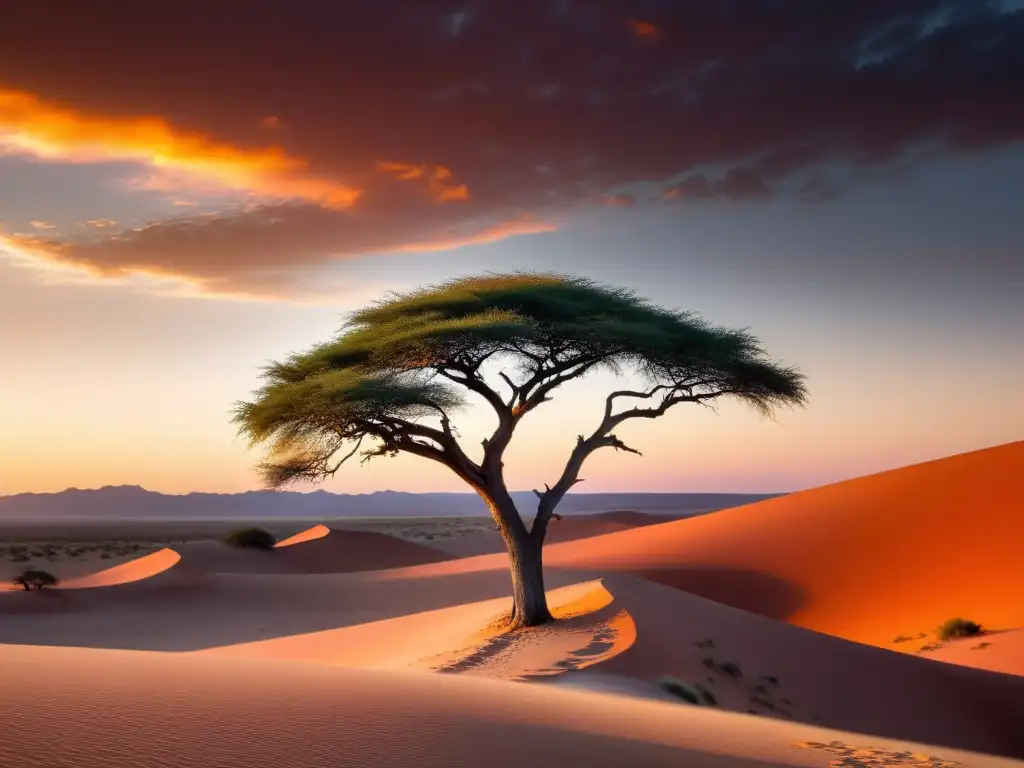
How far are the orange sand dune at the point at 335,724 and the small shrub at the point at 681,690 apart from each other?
329 centimetres

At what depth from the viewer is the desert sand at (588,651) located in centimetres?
629

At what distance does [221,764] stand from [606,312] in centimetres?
1524

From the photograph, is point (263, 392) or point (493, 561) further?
point (493, 561)

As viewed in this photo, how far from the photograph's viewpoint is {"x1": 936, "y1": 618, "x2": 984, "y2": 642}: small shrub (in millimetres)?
25000

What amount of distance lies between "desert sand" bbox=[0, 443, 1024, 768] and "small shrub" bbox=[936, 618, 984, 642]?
2.26 ft

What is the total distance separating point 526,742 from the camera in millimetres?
6680

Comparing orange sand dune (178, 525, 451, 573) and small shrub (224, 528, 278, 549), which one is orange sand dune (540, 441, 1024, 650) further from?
small shrub (224, 528, 278, 549)

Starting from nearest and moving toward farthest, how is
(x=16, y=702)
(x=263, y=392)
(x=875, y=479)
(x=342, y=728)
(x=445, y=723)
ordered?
1. (x=16, y=702)
2. (x=342, y=728)
3. (x=445, y=723)
4. (x=263, y=392)
5. (x=875, y=479)

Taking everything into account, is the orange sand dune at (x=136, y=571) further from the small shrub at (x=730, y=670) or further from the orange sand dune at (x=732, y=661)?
the small shrub at (x=730, y=670)

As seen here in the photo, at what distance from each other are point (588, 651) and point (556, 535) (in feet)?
234

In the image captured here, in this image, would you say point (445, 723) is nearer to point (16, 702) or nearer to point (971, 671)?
point (16, 702)

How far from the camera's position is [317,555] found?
1961 inches

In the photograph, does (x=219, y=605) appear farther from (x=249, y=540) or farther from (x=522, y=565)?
(x=522, y=565)

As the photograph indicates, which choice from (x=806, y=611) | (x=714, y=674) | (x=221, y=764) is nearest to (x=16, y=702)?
(x=221, y=764)
